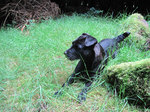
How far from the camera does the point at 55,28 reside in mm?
5262

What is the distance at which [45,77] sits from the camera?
2557mm

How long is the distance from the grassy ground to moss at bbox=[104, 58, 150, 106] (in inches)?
5.5

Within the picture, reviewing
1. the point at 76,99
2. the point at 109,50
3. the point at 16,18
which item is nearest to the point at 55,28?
the point at 16,18

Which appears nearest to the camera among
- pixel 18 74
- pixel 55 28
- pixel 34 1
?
pixel 18 74

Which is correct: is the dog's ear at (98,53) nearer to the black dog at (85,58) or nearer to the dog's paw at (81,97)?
→ the black dog at (85,58)

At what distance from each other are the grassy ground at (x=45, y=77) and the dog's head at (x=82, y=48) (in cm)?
50

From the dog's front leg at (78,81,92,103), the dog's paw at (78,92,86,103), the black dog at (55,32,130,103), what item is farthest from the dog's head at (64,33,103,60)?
the dog's paw at (78,92,86,103)

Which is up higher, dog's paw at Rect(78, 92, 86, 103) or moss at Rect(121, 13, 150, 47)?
moss at Rect(121, 13, 150, 47)

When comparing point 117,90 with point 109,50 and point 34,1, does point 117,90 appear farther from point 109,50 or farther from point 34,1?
point 34,1

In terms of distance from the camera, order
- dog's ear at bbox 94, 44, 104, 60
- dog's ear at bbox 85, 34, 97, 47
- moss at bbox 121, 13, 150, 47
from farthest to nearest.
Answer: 1. moss at bbox 121, 13, 150, 47
2. dog's ear at bbox 94, 44, 104, 60
3. dog's ear at bbox 85, 34, 97, 47

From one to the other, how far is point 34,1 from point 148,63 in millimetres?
6233

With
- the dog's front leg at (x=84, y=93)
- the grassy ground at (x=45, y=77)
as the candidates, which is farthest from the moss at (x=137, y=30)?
the dog's front leg at (x=84, y=93)

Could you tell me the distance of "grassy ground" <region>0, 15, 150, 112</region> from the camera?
2029 millimetres

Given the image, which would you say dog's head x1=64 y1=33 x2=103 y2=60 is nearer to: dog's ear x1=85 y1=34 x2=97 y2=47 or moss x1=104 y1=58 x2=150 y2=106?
dog's ear x1=85 y1=34 x2=97 y2=47
